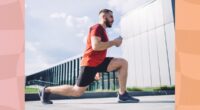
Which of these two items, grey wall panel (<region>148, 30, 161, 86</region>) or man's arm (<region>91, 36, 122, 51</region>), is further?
grey wall panel (<region>148, 30, 161, 86</region>)

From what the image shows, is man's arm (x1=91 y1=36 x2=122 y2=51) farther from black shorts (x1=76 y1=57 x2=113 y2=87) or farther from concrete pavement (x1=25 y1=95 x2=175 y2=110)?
concrete pavement (x1=25 y1=95 x2=175 y2=110)

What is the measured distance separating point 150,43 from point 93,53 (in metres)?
12.6

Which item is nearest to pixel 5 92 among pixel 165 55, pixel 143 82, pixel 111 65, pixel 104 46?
pixel 104 46

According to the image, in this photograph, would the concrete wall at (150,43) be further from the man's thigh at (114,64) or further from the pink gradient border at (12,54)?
the pink gradient border at (12,54)

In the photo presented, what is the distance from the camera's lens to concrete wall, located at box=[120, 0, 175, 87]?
45.9ft

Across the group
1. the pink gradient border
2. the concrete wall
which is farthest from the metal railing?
the pink gradient border

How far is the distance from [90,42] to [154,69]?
12.0 meters

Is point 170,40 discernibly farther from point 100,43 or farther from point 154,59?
point 100,43

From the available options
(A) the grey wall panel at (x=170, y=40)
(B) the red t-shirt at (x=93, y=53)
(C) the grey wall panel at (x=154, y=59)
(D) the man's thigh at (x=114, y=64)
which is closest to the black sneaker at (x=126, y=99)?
(D) the man's thigh at (x=114, y=64)

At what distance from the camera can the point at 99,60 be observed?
332cm

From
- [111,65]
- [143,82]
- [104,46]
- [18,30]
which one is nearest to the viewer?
[18,30]

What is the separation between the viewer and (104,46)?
3176mm

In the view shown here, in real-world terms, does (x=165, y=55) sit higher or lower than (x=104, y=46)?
higher

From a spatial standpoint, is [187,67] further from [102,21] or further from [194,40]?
[102,21]
